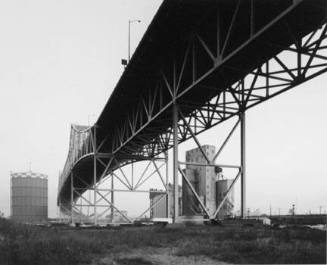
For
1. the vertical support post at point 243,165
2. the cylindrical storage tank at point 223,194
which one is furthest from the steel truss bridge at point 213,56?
the cylindrical storage tank at point 223,194

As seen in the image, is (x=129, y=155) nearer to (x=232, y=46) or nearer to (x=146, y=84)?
(x=146, y=84)

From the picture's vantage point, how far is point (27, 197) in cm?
8556

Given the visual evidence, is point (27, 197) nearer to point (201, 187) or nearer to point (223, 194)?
point (201, 187)

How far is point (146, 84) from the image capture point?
20.1 meters

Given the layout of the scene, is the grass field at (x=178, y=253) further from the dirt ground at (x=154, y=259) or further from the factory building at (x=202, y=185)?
the factory building at (x=202, y=185)

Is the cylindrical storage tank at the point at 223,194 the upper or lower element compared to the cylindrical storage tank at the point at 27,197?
upper

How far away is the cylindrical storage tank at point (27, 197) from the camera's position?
84.6m

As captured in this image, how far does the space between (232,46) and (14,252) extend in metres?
11.1

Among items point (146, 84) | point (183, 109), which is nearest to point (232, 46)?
point (183, 109)

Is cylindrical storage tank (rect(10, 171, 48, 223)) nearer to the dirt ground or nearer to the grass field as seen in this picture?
the grass field

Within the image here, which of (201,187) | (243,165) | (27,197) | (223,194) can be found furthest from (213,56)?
(27,197)

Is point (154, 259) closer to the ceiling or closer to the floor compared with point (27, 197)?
closer to the ceiling

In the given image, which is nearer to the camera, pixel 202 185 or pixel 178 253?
pixel 178 253

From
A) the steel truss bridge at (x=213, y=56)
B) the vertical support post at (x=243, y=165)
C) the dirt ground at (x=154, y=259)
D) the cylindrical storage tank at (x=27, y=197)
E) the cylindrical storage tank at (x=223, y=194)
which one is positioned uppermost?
the steel truss bridge at (x=213, y=56)
